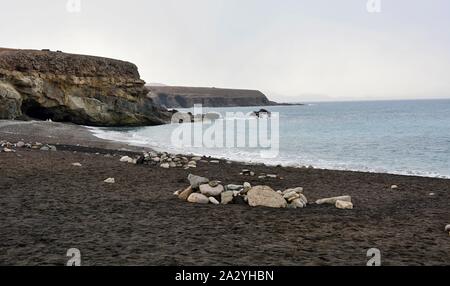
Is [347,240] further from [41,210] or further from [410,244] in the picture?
[41,210]

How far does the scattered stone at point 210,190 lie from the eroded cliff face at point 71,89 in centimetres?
4826

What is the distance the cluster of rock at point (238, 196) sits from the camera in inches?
417

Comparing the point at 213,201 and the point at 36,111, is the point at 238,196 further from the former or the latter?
the point at 36,111

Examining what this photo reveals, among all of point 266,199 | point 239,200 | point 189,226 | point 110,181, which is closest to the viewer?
point 189,226

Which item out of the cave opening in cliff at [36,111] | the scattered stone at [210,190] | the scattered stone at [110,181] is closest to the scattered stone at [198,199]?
the scattered stone at [210,190]

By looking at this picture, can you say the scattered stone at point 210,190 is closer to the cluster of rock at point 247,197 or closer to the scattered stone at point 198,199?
the cluster of rock at point 247,197

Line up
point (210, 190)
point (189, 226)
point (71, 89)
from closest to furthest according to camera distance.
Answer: point (189, 226)
point (210, 190)
point (71, 89)

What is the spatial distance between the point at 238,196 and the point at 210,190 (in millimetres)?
749

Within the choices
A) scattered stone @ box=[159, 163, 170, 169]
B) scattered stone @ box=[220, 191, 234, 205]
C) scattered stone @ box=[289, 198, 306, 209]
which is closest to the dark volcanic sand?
scattered stone @ box=[289, 198, 306, 209]

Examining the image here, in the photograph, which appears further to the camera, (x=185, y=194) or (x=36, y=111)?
(x=36, y=111)

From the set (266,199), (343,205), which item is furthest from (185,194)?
(343,205)

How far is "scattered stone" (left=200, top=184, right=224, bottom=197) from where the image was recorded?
11.1m

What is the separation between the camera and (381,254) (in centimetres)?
675

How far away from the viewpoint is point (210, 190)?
1120 centimetres
